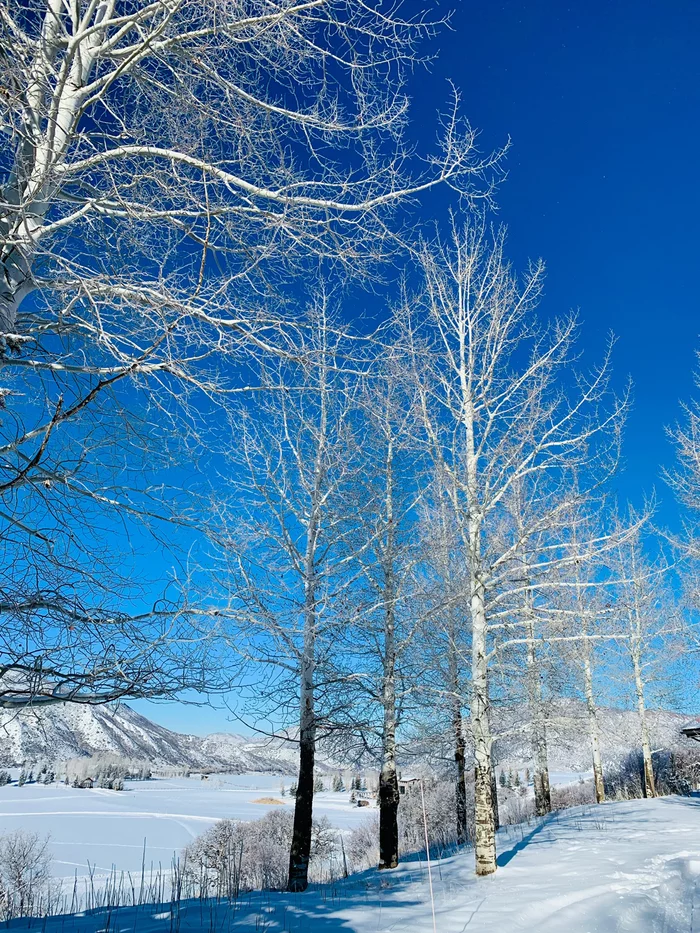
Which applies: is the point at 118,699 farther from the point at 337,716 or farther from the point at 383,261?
the point at 337,716

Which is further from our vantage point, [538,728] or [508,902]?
[538,728]

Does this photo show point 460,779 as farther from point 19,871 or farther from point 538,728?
A: point 19,871

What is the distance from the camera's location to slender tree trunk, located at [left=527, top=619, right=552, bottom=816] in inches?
540

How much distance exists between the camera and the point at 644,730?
19766 mm

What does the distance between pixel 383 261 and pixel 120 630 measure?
3006mm

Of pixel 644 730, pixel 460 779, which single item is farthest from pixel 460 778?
pixel 644 730

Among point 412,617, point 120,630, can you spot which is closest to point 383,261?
point 120,630

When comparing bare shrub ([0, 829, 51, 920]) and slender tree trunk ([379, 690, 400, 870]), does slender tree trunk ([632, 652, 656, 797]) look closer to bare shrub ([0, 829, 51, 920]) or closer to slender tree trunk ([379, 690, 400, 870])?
slender tree trunk ([379, 690, 400, 870])

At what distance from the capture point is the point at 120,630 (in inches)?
135

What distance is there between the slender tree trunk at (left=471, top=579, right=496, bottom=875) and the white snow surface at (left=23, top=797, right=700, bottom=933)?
287 millimetres

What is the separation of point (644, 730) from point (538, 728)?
8612mm

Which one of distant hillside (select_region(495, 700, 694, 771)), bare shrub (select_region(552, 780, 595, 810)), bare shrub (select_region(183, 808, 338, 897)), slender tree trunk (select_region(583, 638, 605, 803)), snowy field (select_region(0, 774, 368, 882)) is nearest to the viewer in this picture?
distant hillside (select_region(495, 700, 694, 771))

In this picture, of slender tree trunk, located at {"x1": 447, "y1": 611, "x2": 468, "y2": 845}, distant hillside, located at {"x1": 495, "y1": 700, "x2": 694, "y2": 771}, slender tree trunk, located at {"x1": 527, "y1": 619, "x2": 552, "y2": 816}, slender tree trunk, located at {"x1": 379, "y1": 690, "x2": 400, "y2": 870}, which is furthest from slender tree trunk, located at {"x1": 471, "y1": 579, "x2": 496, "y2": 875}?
slender tree trunk, located at {"x1": 447, "y1": 611, "x2": 468, "y2": 845}

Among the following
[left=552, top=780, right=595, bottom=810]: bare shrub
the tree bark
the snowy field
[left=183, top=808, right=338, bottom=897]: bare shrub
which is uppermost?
the tree bark
